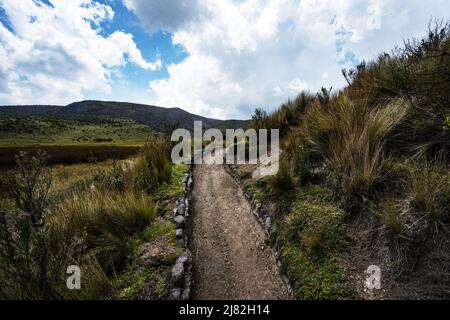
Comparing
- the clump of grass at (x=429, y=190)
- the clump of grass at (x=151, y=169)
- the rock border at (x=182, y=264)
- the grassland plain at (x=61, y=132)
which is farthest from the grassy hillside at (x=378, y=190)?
the grassland plain at (x=61, y=132)

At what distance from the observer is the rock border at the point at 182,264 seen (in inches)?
123

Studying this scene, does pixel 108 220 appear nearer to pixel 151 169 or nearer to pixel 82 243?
pixel 82 243

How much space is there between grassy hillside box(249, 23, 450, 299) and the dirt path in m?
0.44

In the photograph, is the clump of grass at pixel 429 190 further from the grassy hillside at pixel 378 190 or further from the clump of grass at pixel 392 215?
the clump of grass at pixel 392 215

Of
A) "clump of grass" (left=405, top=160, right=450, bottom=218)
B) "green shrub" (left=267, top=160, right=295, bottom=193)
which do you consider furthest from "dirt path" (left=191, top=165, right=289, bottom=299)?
"clump of grass" (left=405, top=160, right=450, bottom=218)

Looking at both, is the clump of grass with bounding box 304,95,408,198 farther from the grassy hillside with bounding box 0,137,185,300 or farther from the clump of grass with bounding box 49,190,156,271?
the clump of grass with bounding box 49,190,156,271

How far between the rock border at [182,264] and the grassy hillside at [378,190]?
1.48 metres

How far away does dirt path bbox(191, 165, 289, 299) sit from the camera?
3342mm

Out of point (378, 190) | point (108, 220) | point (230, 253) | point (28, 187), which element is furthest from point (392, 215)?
point (28, 187)

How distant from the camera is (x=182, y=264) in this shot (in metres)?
3.51

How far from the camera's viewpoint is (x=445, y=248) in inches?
103

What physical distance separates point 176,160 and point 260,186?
5094 mm

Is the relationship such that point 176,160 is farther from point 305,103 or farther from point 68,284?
point 68,284

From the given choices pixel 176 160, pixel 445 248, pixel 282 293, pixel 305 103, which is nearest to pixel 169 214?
pixel 282 293
